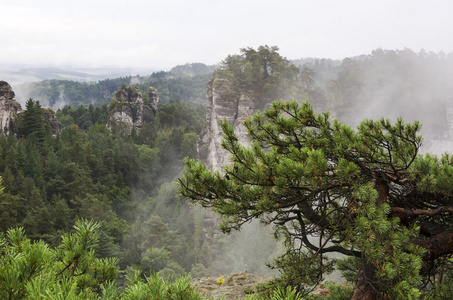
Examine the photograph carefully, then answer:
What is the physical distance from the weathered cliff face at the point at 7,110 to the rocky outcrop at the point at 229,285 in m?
35.0

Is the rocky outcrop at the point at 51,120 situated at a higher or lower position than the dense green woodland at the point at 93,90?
lower

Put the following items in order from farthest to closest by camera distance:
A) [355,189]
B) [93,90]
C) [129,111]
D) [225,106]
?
[93,90], [129,111], [225,106], [355,189]

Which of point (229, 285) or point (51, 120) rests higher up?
point (51, 120)

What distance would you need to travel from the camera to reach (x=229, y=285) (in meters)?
6.40

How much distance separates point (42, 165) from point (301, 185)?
113 ft

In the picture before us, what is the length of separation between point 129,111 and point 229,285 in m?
56.3

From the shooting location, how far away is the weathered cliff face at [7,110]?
32969 mm

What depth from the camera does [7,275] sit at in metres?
1.74

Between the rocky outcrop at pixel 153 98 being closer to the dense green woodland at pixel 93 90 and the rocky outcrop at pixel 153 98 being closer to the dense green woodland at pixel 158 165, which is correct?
the dense green woodland at pixel 158 165

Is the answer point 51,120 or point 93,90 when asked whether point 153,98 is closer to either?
point 51,120

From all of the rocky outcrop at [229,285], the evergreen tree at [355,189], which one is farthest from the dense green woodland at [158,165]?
the evergreen tree at [355,189]

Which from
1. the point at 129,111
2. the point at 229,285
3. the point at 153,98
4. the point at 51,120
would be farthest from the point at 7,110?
the point at 229,285

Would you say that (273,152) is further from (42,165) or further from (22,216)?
(42,165)

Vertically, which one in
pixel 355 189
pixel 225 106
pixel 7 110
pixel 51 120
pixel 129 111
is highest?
pixel 225 106
